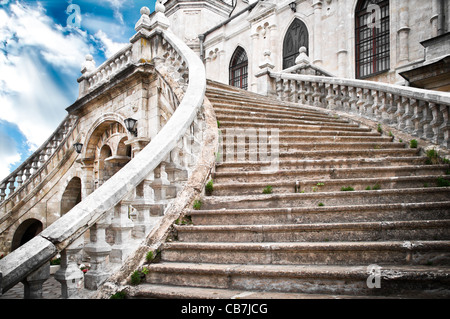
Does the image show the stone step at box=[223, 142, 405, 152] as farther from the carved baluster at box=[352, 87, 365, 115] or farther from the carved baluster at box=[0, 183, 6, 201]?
the carved baluster at box=[0, 183, 6, 201]

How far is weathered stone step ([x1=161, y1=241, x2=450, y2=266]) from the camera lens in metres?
3.03

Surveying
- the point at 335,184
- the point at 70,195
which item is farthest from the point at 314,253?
the point at 70,195

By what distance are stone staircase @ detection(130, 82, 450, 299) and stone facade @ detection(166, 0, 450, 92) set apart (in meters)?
7.95

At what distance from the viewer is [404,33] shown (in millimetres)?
11859

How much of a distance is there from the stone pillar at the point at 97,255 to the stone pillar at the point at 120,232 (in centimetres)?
19

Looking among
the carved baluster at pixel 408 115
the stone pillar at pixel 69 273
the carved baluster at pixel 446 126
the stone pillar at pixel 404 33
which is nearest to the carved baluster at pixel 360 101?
the carved baluster at pixel 408 115

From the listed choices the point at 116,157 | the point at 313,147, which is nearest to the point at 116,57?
the point at 116,157

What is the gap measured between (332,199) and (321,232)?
0.78 meters

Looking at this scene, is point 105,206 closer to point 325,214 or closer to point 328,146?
point 325,214

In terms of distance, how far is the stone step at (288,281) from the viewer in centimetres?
271

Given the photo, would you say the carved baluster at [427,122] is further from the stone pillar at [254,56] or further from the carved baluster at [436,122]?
the stone pillar at [254,56]

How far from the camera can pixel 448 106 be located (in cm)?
576

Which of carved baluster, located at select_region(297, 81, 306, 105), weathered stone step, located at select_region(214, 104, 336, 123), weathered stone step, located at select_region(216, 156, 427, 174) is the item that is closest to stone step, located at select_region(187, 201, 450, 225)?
weathered stone step, located at select_region(216, 156, 427, 174)
